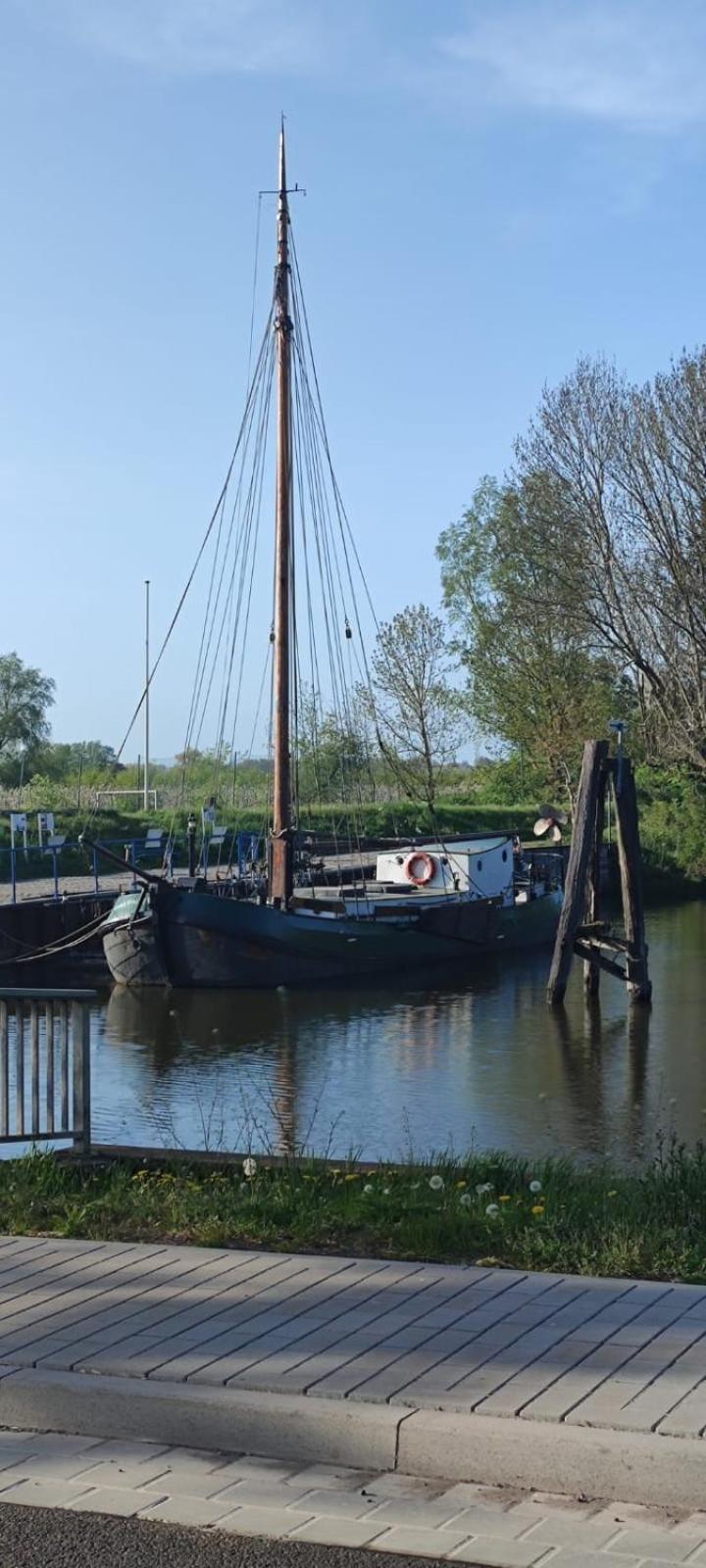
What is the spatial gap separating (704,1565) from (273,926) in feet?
88.7

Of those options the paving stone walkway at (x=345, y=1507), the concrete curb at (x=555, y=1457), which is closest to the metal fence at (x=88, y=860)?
the paving stone walkway at (x=345, y=1507)

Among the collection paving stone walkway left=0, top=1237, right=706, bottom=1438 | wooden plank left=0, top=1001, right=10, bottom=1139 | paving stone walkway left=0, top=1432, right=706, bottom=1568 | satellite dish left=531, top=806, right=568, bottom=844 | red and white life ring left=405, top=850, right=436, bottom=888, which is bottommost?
paving stone walkway left=0, top=1432, right=706, bottom=1568

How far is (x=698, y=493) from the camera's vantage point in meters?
42.8

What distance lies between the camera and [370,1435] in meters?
5.21

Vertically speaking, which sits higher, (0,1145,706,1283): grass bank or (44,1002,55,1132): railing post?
(44,1002,55,1132): railing post

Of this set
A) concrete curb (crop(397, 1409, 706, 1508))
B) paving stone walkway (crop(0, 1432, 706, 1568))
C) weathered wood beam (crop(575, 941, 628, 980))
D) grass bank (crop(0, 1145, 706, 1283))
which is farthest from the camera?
weathered wood beam (crop(575, 941, 628, 980))

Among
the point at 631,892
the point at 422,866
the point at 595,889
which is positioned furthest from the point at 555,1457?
the point at 422,866

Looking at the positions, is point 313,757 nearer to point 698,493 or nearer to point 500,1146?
point 698,493

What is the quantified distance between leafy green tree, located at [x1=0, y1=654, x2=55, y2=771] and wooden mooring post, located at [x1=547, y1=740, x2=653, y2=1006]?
2084 inches

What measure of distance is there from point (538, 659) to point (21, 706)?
3524 cm

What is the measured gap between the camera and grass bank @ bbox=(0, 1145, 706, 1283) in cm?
731

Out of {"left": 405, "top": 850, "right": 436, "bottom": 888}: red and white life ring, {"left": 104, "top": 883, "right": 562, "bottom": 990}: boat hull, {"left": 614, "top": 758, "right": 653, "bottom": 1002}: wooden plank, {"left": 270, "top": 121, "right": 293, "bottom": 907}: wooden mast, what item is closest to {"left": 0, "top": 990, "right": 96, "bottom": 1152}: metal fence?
{"left": 614, "top": 758, "right": 653, "bottom": 1002}: wooden plank

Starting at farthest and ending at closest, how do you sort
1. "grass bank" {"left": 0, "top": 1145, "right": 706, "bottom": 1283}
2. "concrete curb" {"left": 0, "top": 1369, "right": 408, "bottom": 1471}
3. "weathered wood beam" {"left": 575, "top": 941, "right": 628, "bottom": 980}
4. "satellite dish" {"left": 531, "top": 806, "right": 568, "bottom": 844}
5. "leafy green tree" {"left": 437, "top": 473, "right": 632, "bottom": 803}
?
1. "leafy green tree" {"left": 437, "top": 473, "right": 632, "bottom": 803}
2. "satellite dish" {"left": 531, "top": 806, "right": 568, "bottom": 844}
3. "weathered wood beam" {"left": 575, "top": 941, "right": 628, "bottom": 980}
4. "grass bank" {"left": 0, "top": 1145, "right": 706, "bottom": 1283}
5. "concrete curb" {"left": 0, "top": 1369, "right": 408, "bottom": 1471}

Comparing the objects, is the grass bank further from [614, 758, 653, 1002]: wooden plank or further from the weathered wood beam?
[614, 758, 653, 1002]: wooden plank
